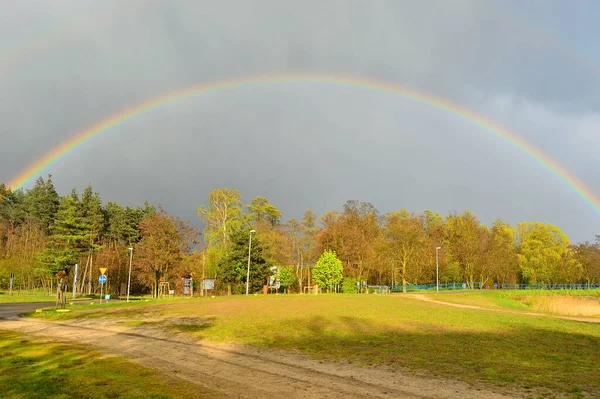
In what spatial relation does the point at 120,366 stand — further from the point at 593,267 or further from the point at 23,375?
the point at 593,267

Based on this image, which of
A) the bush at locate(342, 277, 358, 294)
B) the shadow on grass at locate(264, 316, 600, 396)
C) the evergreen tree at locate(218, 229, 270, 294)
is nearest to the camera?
the shadow on grass at locate(264, 316, 600, 396)

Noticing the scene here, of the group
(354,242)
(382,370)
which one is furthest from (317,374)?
(354,242)

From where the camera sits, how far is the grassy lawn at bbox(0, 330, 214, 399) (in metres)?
A: 8.70

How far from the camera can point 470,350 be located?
49.2 ft

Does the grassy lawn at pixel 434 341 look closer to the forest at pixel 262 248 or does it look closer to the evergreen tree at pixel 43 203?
the forest at pixel 262 248

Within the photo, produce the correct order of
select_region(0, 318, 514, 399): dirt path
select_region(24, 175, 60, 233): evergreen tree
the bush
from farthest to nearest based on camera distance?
select_region(24, 175, 60, 233): evergreen tree → the bush → select_region(0, 318, 514, 399): dirt path

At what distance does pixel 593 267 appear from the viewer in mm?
100375

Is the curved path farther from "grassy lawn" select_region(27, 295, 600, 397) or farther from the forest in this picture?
the forest

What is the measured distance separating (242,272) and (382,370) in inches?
2223

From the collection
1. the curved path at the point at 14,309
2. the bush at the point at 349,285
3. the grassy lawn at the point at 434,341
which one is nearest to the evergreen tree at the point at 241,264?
the bush at the point at 349,285

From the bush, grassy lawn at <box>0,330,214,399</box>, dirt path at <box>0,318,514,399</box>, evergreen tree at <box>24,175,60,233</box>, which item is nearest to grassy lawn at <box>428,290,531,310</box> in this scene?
the bush

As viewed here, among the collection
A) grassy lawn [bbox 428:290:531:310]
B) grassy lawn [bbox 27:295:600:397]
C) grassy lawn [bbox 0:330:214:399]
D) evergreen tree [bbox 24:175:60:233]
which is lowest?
grassy lawn [bbox 428:290:531:310]

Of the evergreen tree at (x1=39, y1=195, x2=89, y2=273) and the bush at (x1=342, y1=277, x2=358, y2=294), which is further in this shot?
the bush at (x1=342, y1=277, x2=358, y2=294)

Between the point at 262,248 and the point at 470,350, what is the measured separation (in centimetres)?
5672
